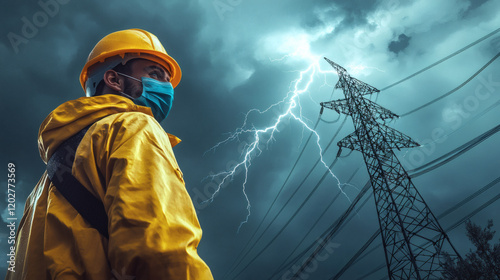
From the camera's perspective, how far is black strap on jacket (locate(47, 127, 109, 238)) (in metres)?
1.00

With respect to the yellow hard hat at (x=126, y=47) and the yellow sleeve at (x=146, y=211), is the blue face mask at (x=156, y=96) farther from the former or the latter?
the yellow sleeve at (x=146, y=211)

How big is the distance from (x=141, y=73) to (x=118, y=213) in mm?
1496

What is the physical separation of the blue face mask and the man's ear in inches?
2.1

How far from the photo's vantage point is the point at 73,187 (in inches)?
42.3

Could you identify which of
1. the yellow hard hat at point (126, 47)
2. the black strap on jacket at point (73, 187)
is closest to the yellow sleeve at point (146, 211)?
the black strap on jacket at point (73, 187)

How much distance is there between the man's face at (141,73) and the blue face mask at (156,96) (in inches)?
1.5

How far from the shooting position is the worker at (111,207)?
30.9 inches

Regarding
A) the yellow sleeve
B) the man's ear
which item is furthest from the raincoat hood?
the man's ear

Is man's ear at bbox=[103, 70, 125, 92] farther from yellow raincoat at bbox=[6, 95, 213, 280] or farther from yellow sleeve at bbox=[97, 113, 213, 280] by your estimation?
yellow sleeve at bbox=[97, 113, 213, 280]

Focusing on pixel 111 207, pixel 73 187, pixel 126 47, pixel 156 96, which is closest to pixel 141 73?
pixel 156 96

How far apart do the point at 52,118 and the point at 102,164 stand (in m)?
0.42

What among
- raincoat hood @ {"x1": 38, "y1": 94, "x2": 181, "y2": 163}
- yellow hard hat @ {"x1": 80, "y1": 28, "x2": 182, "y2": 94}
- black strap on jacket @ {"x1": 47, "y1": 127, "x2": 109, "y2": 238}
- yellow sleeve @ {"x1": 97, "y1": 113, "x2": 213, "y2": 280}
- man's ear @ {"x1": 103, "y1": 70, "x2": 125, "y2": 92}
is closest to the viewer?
yellow sleeve @ {"x1": 97, "y1": 113, "x2": 213, "y2": 280}

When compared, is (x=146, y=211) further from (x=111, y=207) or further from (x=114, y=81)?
(x=114, y=81)

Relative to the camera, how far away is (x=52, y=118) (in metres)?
1.21
